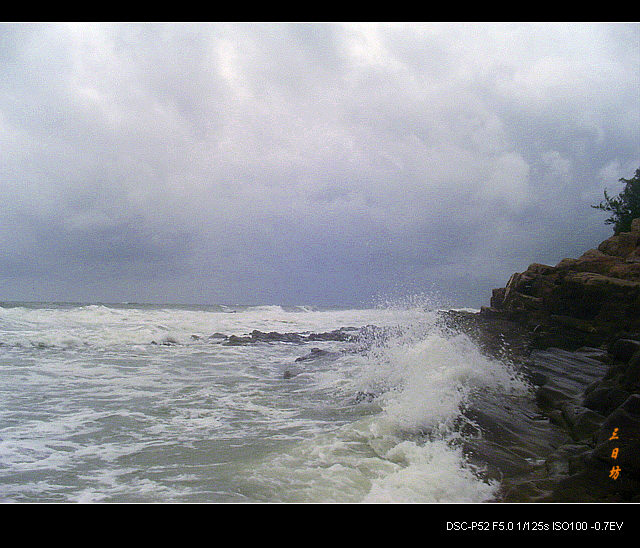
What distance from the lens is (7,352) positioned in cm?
1644

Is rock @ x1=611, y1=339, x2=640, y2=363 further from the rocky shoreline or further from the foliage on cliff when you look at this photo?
the foliage on cliff

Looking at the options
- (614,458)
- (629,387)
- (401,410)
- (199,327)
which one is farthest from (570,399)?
(199,327)

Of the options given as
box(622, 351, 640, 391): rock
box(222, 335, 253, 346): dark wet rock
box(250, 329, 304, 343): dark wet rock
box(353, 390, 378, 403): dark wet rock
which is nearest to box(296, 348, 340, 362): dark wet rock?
box(222, 335, 253, 346): dark wet rock

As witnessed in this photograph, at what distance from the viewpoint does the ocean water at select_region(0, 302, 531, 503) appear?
4.72m

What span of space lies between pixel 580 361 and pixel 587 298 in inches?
146

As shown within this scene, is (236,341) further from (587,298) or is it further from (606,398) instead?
(606,398)

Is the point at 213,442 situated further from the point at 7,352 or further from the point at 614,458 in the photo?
the point at 7,352

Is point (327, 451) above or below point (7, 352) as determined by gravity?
below

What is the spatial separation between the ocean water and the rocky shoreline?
87 cm

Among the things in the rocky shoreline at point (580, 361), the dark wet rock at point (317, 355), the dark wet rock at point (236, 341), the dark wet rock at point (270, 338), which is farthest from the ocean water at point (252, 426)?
the dark wet rock at point (270, 338)

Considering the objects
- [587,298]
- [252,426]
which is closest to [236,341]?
[252,426]

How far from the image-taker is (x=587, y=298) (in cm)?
1395

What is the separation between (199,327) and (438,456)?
27.0 metres
